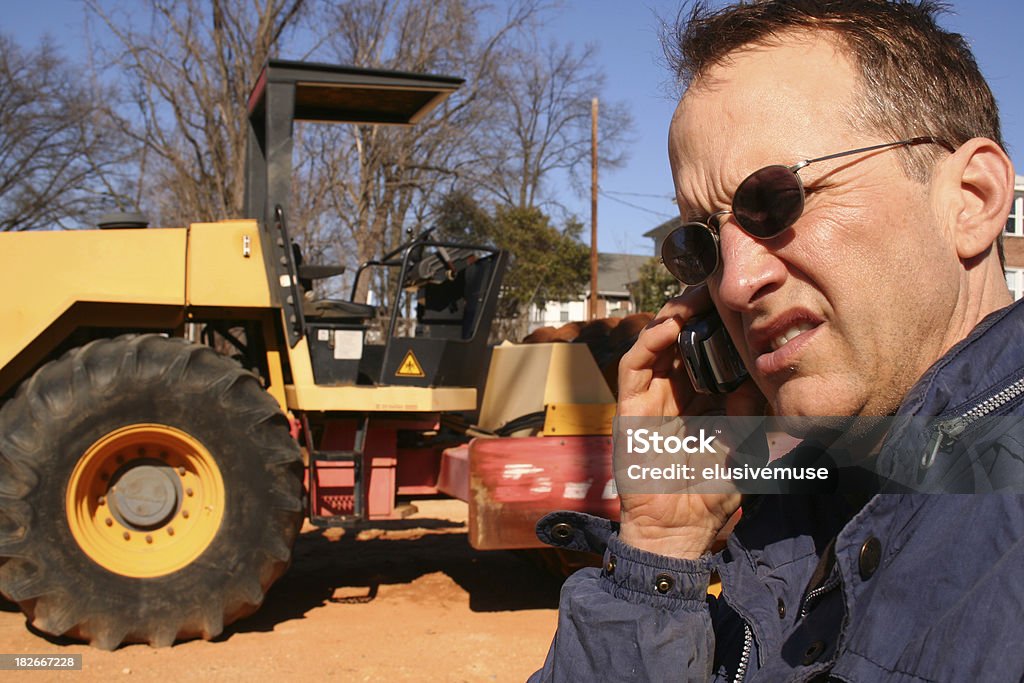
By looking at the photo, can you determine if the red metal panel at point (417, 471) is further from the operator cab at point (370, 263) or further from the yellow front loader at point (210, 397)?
the operator cab at point (370, 263)

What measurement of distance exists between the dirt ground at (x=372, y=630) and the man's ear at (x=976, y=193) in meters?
3.62

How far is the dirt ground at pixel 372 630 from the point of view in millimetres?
4469

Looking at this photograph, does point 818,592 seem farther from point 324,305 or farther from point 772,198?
point 324,305

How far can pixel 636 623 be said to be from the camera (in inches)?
58.7

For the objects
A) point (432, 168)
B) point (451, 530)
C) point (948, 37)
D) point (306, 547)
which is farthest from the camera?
point (432, 168)

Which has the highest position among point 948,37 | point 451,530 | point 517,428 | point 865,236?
point 948,37

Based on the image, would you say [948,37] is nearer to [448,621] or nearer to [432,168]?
[448,621]

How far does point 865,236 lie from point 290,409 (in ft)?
16.5

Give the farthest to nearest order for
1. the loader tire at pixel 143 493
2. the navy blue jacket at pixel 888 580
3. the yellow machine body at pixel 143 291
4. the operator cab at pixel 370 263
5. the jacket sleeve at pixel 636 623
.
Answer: the operator cab at pixel 370 263 → the yellow machine body at pixel 143 291 → the loader tire at pixel 143 493 → the jacket sleeve at pixel 636 623 → the navy blue jacket at pixel 888 580

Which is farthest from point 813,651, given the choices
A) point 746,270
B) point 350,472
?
point 350,472

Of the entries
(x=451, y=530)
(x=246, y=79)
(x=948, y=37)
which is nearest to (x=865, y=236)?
(x=948, y=37)

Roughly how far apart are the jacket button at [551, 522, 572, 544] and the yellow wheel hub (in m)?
3.65

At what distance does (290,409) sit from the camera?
5.86 meters

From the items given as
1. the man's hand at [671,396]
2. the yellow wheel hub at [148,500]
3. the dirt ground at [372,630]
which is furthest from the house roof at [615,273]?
the man's hand at [671,396]
